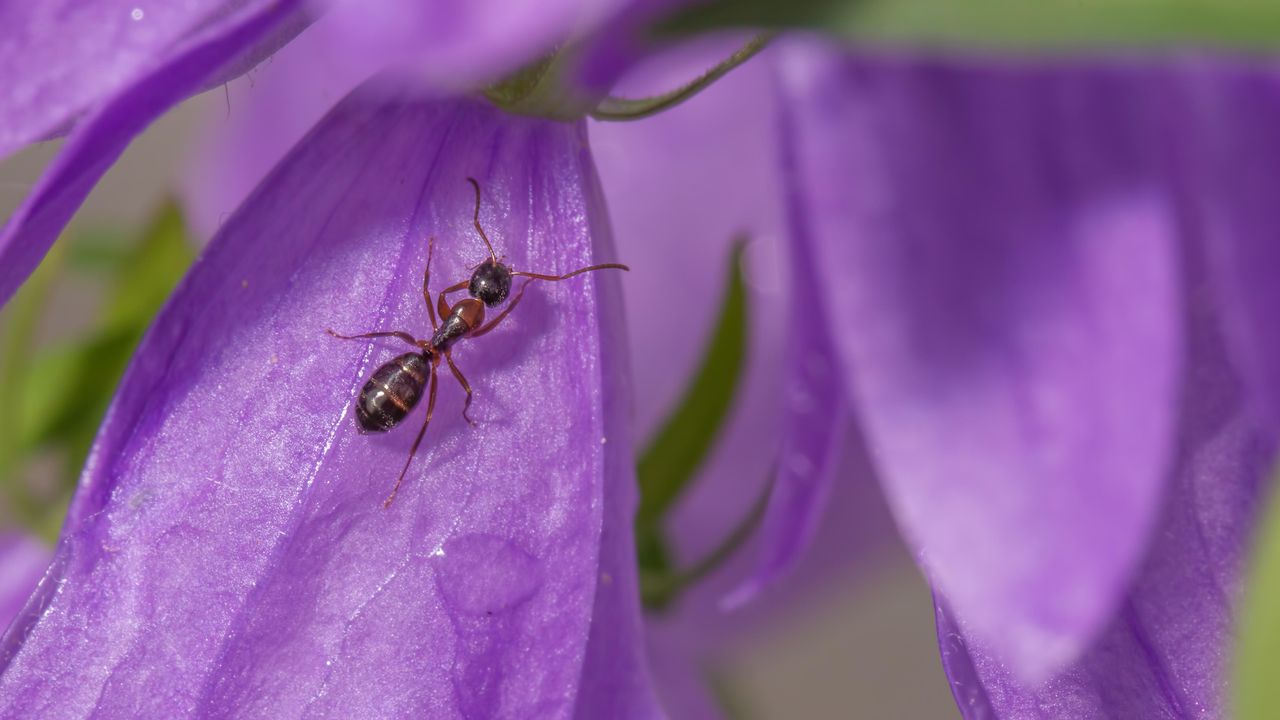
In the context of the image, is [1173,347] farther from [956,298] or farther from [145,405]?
[145,405]

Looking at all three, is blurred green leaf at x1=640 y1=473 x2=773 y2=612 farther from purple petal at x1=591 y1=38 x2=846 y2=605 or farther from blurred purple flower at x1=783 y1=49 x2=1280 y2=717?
blurred purple flower at x1=783 y1=49 x2=1280 y2=717

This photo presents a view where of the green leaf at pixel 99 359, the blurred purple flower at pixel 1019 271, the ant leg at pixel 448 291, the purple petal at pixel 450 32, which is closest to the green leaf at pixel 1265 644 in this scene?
the blurred purple flower at pixel 1019 271

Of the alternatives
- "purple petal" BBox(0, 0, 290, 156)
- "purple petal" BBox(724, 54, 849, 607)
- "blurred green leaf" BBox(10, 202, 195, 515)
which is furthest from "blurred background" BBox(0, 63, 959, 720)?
"purple petal" BBox(724, 54, 849, 607)

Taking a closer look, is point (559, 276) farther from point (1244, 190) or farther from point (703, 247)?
point (703, 247)

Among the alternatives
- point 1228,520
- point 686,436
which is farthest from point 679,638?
point 1228,520

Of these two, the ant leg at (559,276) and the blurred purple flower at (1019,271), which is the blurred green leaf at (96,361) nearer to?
the ant leg at (559,276)

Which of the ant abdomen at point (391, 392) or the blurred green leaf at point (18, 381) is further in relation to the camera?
the blurred green leaf at point (18, 381)

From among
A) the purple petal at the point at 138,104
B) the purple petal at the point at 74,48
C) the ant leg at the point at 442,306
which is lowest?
the ant leg at the point at 442,306
